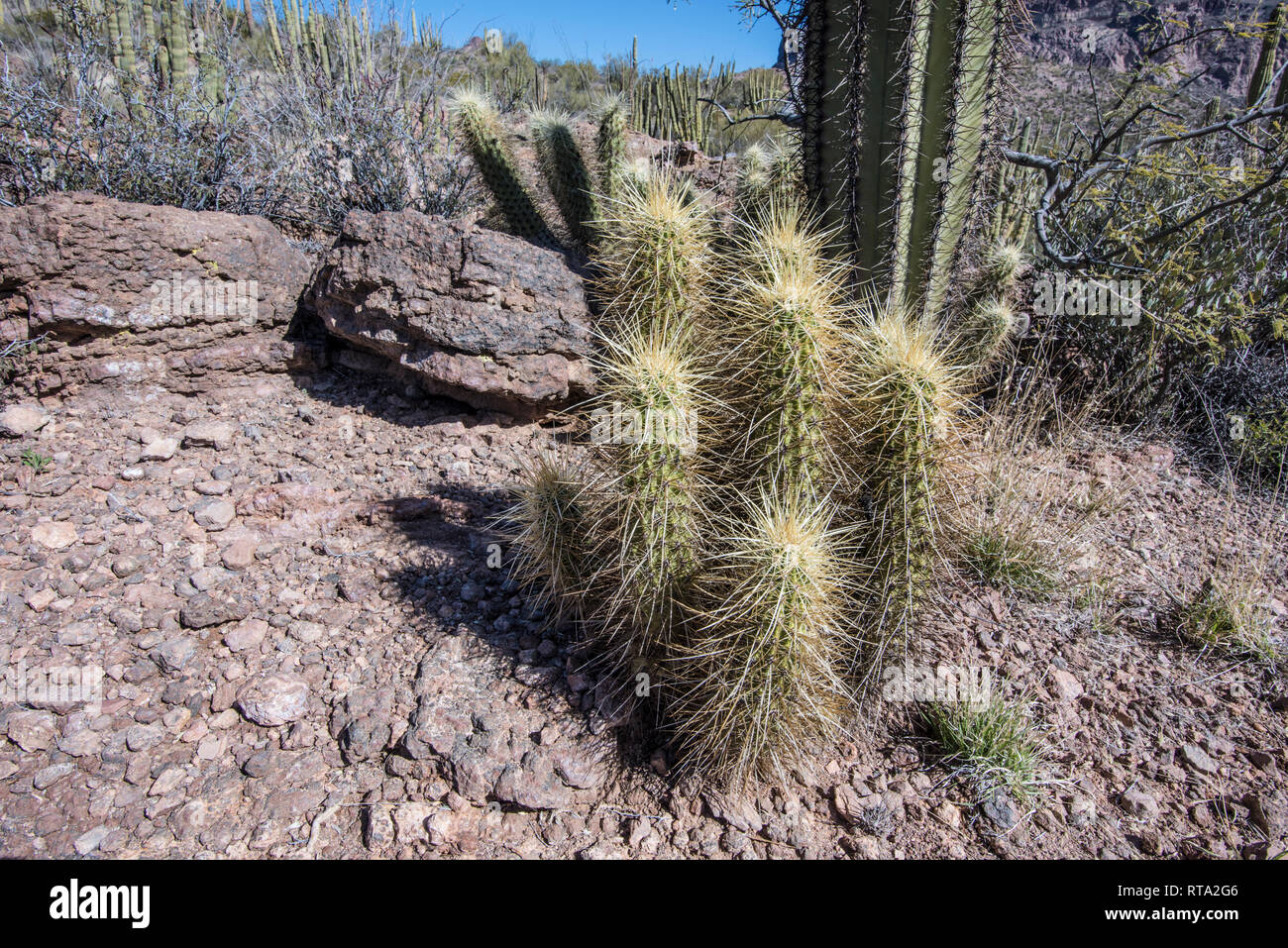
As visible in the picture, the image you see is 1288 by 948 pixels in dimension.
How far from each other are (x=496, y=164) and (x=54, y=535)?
3172mm

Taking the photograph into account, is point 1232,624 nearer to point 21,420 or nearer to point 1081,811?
point 1081,811

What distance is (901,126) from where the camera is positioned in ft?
8.78

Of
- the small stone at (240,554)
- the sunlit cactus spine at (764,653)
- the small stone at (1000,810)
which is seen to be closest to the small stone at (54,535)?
the small stone at (240,554)

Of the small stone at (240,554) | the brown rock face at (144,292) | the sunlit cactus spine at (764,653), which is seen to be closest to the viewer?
the sunlit cactus spine at (764,653)

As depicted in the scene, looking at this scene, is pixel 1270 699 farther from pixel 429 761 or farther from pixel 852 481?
pixel 429 761

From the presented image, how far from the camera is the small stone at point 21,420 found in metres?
3.25

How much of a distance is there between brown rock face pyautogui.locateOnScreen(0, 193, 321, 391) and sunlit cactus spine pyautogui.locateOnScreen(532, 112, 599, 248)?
5.70ft

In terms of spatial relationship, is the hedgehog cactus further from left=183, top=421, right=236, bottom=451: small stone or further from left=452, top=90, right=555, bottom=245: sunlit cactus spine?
left=452, top=90, right=555, bottom=245: sunlit cactus spine

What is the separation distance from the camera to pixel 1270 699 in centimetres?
266

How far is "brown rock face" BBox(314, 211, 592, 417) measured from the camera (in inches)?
144

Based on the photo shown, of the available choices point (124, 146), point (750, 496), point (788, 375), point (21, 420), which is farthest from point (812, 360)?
point (124, 146)

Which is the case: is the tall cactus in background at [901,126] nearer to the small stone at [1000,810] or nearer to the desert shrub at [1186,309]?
the desert shrub at [1186,309]

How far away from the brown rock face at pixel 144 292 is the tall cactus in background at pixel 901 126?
305 cm

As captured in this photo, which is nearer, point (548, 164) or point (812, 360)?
point (812, 360)
